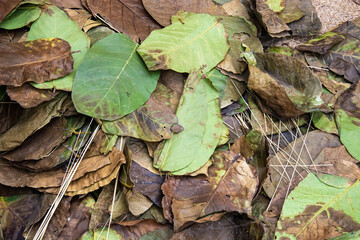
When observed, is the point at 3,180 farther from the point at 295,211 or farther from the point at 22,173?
the point at 295,211

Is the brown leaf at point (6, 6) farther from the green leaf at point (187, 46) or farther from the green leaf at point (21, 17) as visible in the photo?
the green leaf at point (187, 46)

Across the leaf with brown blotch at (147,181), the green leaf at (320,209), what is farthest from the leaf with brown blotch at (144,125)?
the green leaf at (320,209)

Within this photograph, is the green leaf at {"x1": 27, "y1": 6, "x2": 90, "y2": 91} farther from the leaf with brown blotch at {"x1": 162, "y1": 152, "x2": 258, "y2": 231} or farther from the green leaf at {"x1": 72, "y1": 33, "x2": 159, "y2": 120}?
the leaf with brown blotch at {"x1": 162, "y1": 152, "x2": 258, "y2": 231}

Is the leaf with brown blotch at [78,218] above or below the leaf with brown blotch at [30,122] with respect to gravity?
below

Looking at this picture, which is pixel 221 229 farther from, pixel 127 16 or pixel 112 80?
pixel 127 16

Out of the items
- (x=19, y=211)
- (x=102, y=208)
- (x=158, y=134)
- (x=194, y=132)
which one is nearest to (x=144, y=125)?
(x=158, y=134)
